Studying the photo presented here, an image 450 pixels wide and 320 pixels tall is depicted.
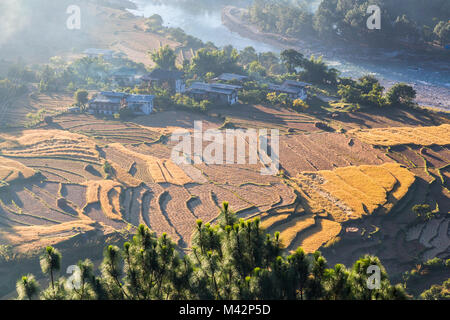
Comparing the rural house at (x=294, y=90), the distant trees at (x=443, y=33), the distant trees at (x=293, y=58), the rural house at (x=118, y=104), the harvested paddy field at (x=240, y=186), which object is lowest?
the harvested paddy field at (x=240, y=186)

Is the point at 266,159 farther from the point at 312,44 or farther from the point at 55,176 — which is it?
the point at 312,44

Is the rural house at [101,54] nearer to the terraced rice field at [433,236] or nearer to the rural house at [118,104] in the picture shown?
the rural house at [118,104]

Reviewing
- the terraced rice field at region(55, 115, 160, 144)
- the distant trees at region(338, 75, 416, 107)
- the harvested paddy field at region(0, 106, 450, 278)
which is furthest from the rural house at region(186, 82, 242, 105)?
the distant trees at region(338, 75, 416, 107)

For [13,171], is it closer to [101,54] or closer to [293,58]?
[293,58]

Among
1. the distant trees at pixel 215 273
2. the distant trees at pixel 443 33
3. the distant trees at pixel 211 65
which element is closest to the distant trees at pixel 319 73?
the distant trees at pixel 211 65

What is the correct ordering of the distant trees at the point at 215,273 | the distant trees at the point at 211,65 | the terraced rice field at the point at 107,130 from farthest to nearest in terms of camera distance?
the distant trees at the point at 211,65, the terraced rice field at the point at 107,130, the distant trees at the point at 215,273

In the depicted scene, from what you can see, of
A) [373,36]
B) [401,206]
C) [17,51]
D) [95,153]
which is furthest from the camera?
[373,36]
